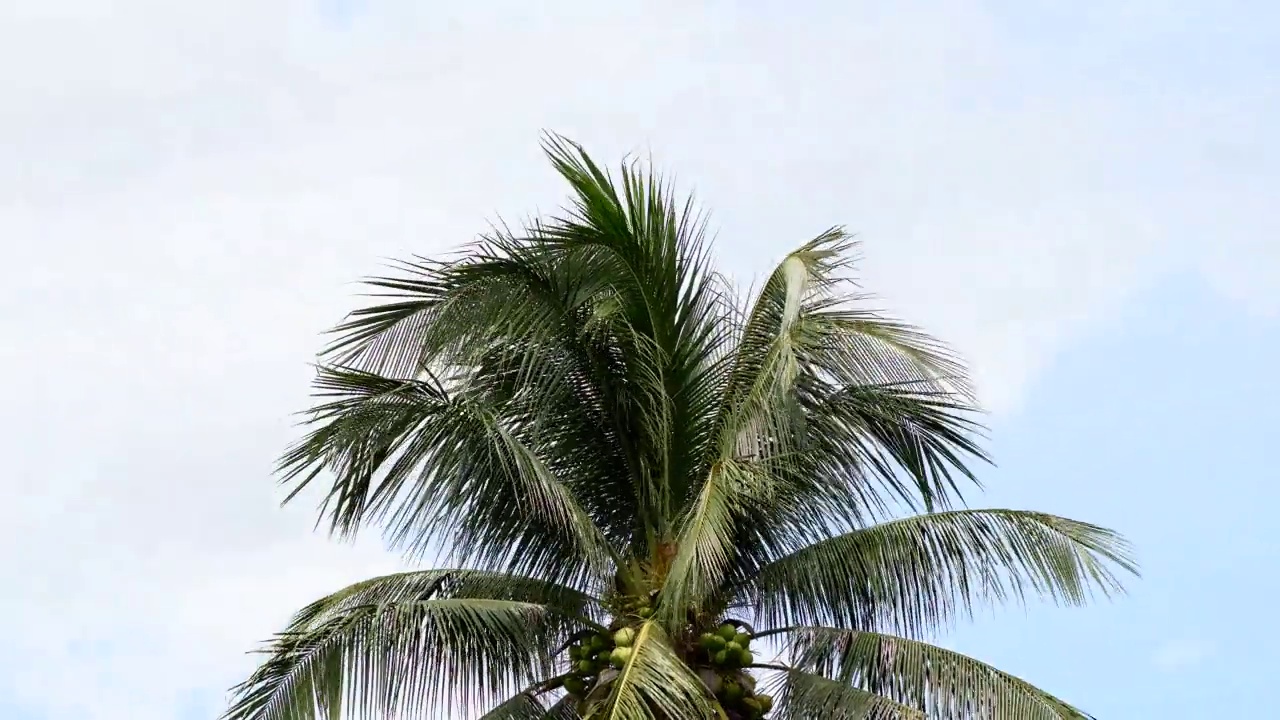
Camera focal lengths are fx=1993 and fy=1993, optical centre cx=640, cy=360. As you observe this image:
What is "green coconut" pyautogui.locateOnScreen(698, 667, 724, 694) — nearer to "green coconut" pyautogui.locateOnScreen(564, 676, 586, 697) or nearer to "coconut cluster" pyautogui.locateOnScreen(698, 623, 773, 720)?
"coconut cluster" pyautogui.locateOnScreen(698, 623, 773, 720)

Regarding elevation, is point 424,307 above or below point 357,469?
above

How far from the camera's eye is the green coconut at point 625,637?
1373cm

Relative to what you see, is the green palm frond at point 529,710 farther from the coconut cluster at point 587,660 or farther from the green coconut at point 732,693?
the green coconut at point 732,693

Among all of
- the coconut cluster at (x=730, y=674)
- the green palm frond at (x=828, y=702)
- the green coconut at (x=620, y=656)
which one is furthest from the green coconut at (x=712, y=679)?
the green coconut at (x=620, y=656)

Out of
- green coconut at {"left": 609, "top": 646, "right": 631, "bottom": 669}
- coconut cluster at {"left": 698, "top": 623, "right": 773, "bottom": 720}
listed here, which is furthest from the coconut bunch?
green coconut at {"left": 609, "top": 646, "right": 631, "bottom": 669}

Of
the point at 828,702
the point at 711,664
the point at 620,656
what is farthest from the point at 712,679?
the point at 620,656

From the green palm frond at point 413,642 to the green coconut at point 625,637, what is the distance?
97cm

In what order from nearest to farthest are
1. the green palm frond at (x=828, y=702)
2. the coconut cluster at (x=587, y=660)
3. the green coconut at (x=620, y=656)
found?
the green coconut at (x=620, y=656), the green palm frond at (x=828, y=702), the coconut cluster at (x=587, y=660)

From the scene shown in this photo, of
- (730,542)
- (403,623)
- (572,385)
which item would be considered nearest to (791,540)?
(730,542)

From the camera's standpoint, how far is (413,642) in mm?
14250

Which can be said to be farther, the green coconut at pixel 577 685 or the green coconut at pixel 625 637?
the green coconut at pixel 577 685

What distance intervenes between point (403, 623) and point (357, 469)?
1293 mm

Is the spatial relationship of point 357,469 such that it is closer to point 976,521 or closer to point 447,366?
point 447,366

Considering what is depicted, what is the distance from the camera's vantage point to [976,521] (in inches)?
588
